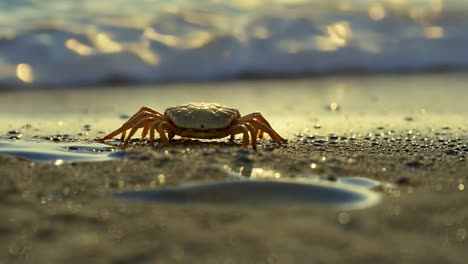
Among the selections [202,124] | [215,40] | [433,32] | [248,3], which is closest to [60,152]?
[202,124]

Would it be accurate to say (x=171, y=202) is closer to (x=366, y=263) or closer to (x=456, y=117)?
(x=366, y=263)

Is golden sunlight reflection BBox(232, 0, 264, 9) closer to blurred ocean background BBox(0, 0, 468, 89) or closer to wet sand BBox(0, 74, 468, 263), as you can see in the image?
blurred ocean background BBox(0, 0, 468, 89)

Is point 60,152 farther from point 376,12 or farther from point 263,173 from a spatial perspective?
point 376,12

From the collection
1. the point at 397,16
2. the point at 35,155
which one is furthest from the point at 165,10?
the point at 35,155

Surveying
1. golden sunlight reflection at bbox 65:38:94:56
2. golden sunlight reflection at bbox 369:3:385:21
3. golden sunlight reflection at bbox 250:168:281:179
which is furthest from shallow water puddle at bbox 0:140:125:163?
golden sunlight reflection at bbox 369:3:385:21

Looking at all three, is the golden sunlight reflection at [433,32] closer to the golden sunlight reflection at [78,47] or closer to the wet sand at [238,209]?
the golden sunlight reflection at [78,47]

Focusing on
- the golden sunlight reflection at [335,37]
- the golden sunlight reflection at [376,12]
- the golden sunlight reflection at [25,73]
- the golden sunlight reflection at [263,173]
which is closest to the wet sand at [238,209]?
the golden sunlight reflection at [263,173]

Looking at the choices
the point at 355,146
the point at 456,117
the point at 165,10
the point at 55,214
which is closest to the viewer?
the point at 55,214
